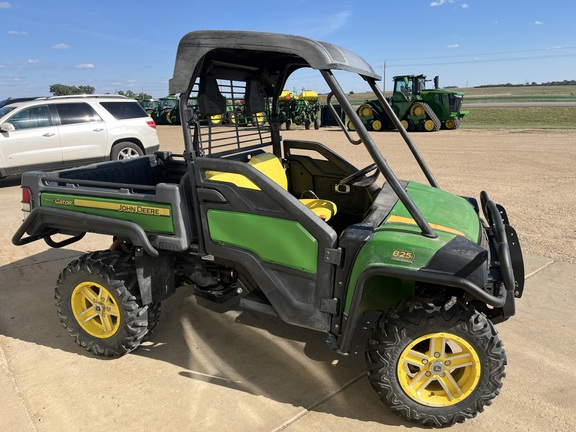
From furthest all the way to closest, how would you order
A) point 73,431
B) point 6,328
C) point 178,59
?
1. point 6,328
2. point 178,59
3. point 73,431

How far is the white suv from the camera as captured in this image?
876 cm

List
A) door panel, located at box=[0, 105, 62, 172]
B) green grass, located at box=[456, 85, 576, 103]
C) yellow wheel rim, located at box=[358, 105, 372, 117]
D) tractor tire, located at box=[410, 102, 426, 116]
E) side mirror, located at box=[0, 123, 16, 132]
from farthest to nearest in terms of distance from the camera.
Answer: green grass, located at box=[456, 85, 576, 103] → yellow wheel rim, located at box=[358, 105, 372, 117] → tractor tire, located at box=[410, 102, 426, 116] → door panel, located at box=[0, 105, 62, 172] → side mirror, located at box=[0, 123, 16, 132]

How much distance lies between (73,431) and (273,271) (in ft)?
4.75

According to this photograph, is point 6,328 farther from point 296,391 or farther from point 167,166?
point 296,391

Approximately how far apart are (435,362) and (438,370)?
5 cm

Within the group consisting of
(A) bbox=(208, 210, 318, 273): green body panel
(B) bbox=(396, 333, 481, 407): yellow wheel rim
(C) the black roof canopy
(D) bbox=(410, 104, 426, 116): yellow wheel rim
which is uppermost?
(C) the black roof canopy

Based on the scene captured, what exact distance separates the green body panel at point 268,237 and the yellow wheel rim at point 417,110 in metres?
18.4

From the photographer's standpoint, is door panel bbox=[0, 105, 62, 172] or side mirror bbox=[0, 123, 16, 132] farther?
door panel bbox=[0, 105, 62, 172]

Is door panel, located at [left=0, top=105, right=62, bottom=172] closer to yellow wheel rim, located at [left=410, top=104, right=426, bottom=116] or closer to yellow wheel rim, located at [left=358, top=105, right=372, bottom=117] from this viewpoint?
yellow wheel rim, located at [left=358, top=105, right=372, bottom=117]

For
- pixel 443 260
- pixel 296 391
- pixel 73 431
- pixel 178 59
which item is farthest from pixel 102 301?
pixel 443 260

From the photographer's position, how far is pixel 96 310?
3.18 meters

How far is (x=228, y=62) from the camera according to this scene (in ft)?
10.4

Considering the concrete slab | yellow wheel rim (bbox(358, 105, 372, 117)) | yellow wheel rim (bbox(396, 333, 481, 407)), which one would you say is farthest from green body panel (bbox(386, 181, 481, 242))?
yellow wheel rim (bbox(358, 105, 372, 117))

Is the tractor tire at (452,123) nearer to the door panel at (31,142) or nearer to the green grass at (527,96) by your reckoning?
the door panel at (31,142)
